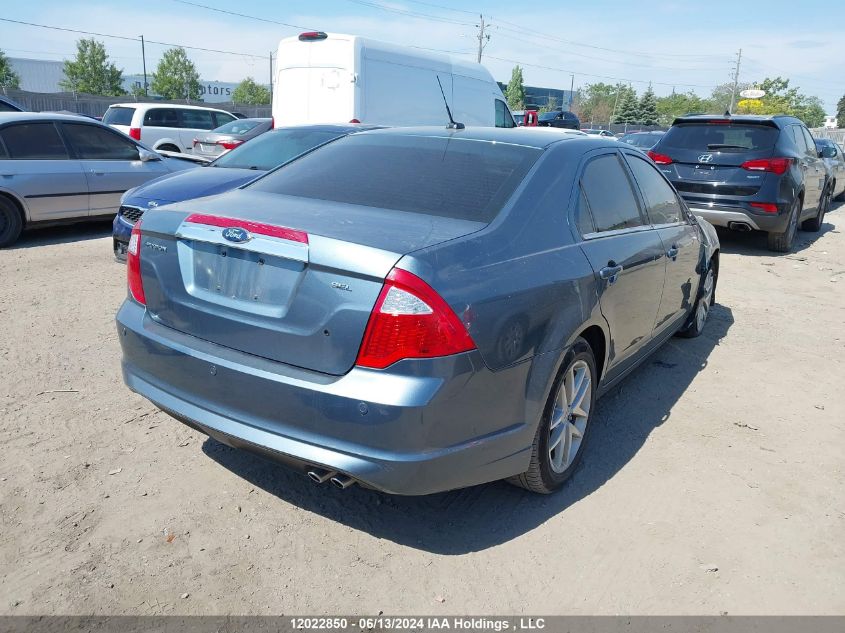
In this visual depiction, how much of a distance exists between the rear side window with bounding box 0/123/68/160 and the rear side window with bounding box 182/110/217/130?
920 centimetres

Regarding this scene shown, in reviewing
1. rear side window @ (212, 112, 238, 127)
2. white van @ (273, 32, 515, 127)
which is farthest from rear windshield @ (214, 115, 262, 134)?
white van @ (273, 32, 515, 127)

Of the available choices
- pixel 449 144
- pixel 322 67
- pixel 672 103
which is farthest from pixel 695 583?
pixel 672 103

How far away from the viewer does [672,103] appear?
360 feet

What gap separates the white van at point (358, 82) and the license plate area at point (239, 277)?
8.08 metres

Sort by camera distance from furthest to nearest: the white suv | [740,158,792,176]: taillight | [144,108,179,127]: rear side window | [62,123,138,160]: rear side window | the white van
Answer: [144,108,179,127]: rear side window
the white suv
the white van
[740,158,792,176]: taillight
[62,123,138,160]: rear side window

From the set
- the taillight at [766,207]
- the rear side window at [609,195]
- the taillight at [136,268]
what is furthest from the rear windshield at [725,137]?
the taillight at [136,268]

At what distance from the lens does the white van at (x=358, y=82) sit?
1045 centimetres

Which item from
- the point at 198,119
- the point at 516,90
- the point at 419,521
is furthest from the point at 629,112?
the point at 419,521

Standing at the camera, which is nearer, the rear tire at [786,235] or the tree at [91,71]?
the rear tire at [786,235]

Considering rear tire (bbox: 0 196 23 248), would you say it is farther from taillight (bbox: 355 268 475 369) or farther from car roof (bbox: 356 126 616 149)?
taillight (bbox: 355 268 475 369)

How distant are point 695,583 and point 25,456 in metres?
3.12

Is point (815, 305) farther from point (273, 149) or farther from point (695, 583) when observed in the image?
point (273, 149)

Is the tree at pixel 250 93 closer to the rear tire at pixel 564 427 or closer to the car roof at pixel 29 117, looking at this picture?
the car roof at pixel 29 117

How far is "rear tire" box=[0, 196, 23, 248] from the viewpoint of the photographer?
317 inches
